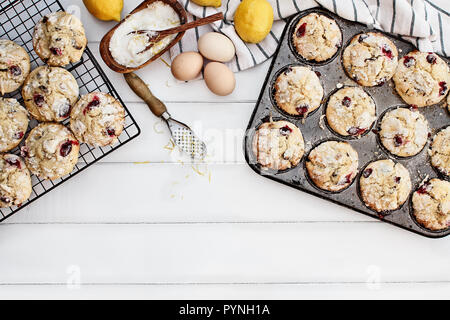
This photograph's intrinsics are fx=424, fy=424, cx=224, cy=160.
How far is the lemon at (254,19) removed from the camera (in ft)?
5.95

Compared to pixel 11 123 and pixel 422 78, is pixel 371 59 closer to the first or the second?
pixel 422 78

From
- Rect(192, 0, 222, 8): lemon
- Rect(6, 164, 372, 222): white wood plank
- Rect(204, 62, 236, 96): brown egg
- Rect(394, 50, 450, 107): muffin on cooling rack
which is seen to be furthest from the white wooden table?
Rect(394, 50, 450, 107): muffin on cooling rack

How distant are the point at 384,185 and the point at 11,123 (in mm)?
1647

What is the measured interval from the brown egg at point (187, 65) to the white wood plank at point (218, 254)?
0.71m

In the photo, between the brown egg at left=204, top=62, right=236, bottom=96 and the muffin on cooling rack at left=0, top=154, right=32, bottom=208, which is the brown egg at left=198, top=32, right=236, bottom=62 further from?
the muffin on cooling rack at left=0, top=154, right=32, bottom=208

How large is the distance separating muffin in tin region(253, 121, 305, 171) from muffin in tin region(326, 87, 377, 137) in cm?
18

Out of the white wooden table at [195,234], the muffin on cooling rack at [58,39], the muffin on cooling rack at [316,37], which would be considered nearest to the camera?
the muffin on cooling rack at [58,39]

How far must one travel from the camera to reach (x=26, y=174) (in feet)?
6.04

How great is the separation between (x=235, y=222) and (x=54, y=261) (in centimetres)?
88

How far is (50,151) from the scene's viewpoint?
1.77 metres

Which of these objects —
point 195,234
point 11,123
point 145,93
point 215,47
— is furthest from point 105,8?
point 195,234

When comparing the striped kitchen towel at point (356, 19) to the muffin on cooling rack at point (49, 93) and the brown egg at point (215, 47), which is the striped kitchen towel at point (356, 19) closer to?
the brown egg at point (215, 47)

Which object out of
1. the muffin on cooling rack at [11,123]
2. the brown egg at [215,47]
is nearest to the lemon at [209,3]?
the brown egg at [215,47]

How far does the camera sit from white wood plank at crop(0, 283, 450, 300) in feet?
6.63
